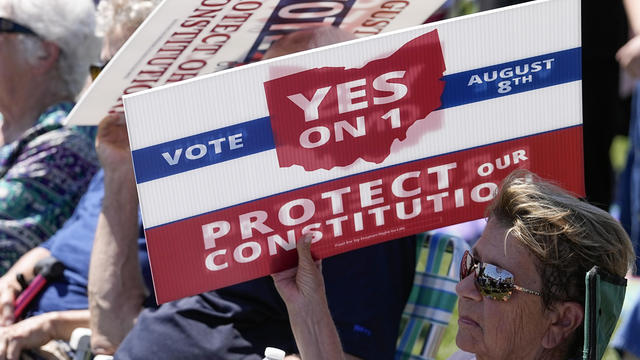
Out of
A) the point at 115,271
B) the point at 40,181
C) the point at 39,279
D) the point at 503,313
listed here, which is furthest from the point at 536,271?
the point at 40,181

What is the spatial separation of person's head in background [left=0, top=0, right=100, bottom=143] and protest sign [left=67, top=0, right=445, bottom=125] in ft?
4.99

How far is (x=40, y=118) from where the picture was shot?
416 cm

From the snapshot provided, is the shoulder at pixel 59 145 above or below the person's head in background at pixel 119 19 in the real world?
below

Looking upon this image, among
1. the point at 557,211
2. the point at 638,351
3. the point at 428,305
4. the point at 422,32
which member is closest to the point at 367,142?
the point at 422,32

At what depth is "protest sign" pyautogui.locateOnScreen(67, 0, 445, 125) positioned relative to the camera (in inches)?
92.3

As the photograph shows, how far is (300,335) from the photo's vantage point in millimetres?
2205

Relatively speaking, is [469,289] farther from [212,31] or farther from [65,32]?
[65,32]

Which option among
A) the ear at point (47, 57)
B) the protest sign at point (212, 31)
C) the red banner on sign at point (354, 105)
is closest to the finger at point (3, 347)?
the protest sign at point (212, 31)

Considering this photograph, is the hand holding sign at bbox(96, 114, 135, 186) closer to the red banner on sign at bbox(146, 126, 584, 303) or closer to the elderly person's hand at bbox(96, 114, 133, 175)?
the elderly person's hand at bbox(96, 114, 133, 175)

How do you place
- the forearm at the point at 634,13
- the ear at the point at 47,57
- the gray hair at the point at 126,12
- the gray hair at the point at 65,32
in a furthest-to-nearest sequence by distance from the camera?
the ear at the point at 47,57 → the gray hair at the point at 65,32 → the gray hair at the point at 126,12 → the forearm at the point at 634,13

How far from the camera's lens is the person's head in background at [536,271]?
197 centimetres

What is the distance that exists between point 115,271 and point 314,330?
48.8 inches

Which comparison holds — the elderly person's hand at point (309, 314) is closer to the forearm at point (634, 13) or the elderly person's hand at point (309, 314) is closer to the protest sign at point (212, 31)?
the protest sign at point (212, 31)

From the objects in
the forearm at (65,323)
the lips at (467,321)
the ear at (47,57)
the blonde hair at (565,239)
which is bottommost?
the forearm at (65,323)
